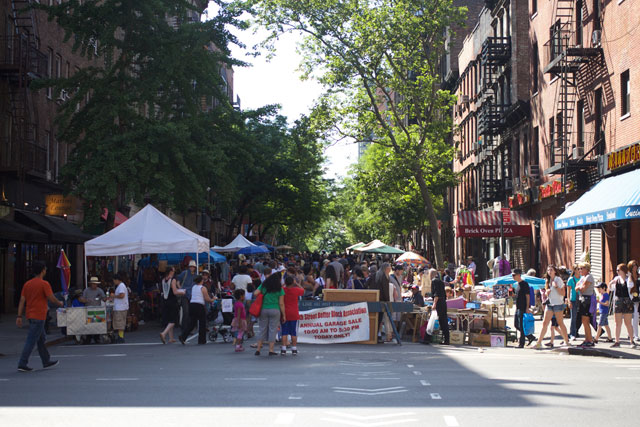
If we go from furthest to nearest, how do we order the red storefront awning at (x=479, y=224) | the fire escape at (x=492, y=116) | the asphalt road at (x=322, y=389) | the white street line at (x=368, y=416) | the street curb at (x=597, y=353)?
the fire escape at (x=492, y=116), the red storefront awning at (x=479, y=224), the street curb at (x=597, y=353), the asphalt road at (x=322, y=389), the white street line at (x=368, y=416)

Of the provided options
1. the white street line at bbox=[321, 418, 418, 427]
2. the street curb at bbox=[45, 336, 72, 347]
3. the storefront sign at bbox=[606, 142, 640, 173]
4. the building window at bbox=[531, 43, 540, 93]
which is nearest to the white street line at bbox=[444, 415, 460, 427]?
the white street line at bbox=[321, 418, 418, 427]

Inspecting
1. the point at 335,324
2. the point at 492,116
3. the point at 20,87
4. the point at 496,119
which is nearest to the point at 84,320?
the point at 335,324

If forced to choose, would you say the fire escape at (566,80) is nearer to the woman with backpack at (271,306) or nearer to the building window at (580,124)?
the building window at (580,124)

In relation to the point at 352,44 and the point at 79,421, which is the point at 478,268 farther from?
the point at 79,421

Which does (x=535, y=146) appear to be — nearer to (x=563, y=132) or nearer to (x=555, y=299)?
(x=563, y=132)

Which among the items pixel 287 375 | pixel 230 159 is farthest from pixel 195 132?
pixel 287 375

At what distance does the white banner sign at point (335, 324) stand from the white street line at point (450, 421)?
1022 cm

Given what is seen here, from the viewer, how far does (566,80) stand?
29.3 m

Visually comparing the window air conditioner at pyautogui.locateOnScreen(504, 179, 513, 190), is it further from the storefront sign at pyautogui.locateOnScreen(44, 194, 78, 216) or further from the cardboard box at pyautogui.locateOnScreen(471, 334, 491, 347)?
the cardboard box at pyautogui.locateOnScreen(471, 334, 491, 347)

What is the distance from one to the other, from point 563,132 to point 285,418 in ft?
75.3

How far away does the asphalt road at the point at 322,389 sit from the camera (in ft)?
30.3

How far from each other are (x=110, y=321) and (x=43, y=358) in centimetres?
586

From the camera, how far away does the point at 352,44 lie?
3722 centimetres

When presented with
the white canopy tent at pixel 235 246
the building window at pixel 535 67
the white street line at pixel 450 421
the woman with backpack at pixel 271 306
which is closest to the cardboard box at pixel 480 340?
the woman with backpack at pixel 271 306
